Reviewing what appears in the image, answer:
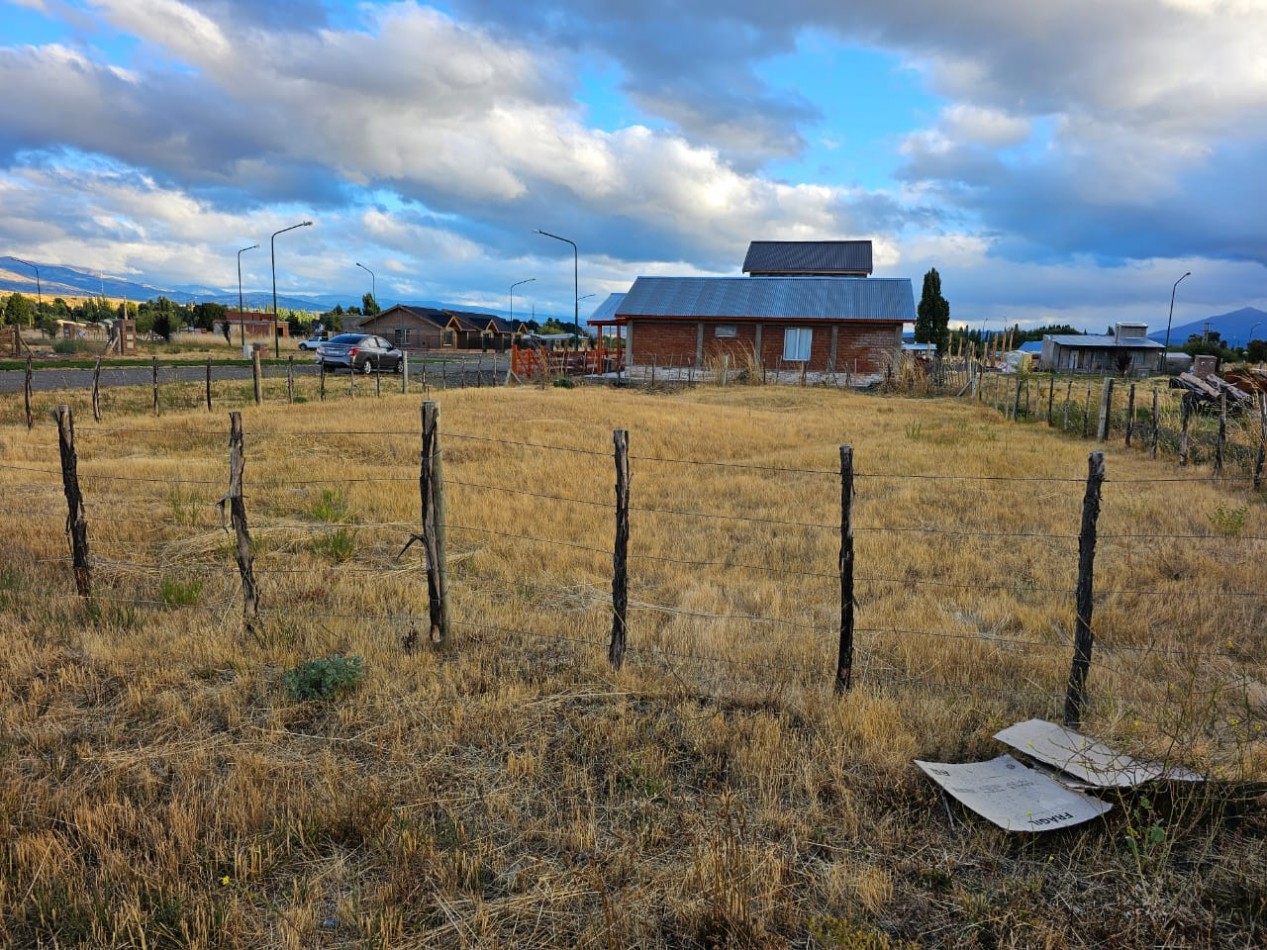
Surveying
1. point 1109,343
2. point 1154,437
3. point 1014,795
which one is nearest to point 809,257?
point 1109,343

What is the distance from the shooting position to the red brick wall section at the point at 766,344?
36.0 m

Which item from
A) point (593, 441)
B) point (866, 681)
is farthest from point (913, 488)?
point (866, 681)

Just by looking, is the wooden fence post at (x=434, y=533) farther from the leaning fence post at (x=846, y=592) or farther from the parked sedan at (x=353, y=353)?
the parked sedan at (x=353, y=353)

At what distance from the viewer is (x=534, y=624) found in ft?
20.0

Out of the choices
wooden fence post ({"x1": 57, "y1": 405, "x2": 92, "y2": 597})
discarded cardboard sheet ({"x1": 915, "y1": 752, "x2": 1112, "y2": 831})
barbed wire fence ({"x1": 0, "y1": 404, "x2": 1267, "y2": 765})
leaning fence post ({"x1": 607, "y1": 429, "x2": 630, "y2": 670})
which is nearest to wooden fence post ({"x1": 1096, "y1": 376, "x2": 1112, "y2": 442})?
barbed wire fence ({"x1": 0, "y1": 404, "x2": 1267, "y2": 765})

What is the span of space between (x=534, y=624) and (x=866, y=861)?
3338mm

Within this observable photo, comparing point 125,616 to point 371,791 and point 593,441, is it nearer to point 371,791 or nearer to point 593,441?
point 371,791

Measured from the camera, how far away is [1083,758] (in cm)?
374

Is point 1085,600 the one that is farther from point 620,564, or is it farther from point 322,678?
point 322,678

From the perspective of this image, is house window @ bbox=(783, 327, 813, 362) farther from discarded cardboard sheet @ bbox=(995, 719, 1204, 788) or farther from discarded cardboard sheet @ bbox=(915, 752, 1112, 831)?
discarded cardboard sheet @ bbox=(915, 752, 1112, 831)

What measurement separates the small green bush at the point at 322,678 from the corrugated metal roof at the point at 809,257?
158ft

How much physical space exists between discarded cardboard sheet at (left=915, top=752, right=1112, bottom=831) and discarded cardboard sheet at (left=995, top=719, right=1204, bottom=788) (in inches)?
3.7

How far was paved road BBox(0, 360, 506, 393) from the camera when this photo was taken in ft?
77.5

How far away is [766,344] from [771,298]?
2.59 metres
